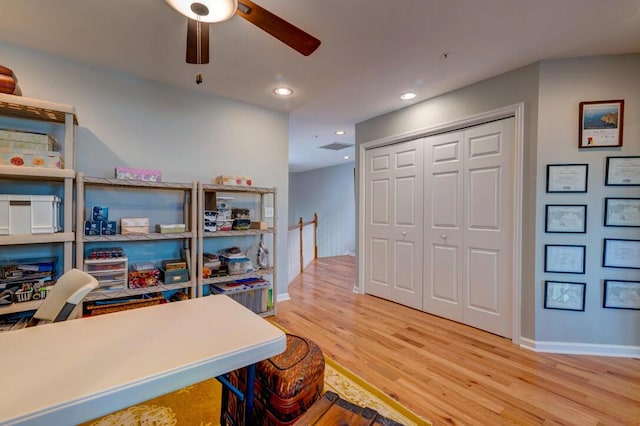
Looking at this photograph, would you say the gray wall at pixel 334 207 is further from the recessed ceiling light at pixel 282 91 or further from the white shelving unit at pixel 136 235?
the white shelving unit at pixel 136 235

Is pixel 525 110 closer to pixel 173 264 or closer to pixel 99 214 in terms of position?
pixel 173 264

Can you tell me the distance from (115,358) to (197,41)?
5.01 feet

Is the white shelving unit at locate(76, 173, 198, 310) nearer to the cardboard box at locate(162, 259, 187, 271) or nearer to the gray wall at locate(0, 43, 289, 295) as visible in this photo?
the cardboard box at locate(162, 259, 187, 271)

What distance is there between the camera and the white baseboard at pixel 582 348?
2236 millimetres

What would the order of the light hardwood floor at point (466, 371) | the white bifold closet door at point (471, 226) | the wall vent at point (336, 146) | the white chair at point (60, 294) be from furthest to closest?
the wall vent at point (336, 146)
the white bifold closet door at point (471, 226)
the light hardwood floor at point (466, 371)
the white chair at point (60, 294)

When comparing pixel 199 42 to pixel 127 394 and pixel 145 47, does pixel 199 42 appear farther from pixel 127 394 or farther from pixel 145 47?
pixel 127 394

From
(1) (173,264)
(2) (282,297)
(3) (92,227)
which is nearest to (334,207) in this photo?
(2) (282,297)

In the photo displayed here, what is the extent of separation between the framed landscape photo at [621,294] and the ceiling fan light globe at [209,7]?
3.23 meters

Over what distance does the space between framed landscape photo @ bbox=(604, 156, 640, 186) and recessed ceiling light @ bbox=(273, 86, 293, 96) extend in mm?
2799

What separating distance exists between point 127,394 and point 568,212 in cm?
302

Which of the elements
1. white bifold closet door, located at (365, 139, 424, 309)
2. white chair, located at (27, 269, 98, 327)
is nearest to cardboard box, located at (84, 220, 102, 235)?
white chair, located at (27, 269, 98, 327)

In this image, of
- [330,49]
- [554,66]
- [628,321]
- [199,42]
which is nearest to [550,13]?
[554,66]

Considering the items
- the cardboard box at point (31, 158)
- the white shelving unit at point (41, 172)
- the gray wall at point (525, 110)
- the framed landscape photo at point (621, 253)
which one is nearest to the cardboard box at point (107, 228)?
the white shelving unit at point (41, 172)

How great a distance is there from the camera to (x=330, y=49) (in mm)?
2168
